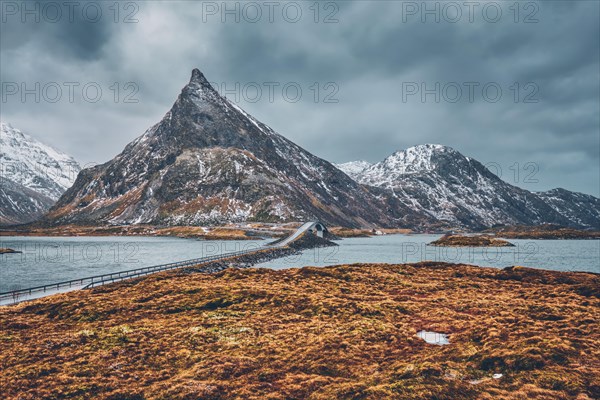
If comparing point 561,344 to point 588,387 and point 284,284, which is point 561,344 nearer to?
point 588,387

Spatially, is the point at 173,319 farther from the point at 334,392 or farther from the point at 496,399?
the point at 496,399

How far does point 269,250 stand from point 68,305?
3680 inches

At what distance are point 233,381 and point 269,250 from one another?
107 meters

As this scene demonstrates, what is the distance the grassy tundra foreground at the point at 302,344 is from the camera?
16.1 meters

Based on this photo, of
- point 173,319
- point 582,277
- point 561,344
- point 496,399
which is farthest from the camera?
point 582,277

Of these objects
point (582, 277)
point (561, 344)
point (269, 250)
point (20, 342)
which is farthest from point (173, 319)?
point (269, 250)

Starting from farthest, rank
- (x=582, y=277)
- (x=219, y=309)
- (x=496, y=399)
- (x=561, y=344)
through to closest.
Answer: (x=582, y=277), (x=219, y=309), (x=561, y=344), (x=496, y=399)

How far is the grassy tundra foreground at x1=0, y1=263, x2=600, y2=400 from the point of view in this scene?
52.9 ft

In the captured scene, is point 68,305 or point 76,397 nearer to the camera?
point 76,397

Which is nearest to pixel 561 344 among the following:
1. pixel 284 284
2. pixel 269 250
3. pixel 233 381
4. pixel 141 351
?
pixel 233 381

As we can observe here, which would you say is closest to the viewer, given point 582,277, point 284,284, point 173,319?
point 173,319

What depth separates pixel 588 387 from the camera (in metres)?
15.3

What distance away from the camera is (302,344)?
70.0ft

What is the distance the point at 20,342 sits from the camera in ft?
73.6
